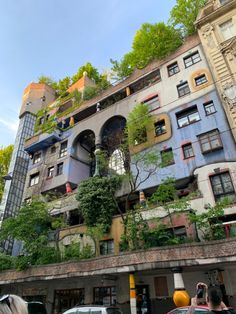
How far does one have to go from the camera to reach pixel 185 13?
28672 millimetres

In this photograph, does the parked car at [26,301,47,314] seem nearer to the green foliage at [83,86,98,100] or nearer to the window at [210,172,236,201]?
the window at [210,172,236,201]

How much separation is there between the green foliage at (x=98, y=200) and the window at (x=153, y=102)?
7.67 m

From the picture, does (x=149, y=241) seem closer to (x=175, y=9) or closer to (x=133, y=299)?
(x=133, y=299)

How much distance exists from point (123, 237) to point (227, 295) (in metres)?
6.89

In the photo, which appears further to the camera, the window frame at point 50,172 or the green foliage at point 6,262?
the window frame at point 50,172

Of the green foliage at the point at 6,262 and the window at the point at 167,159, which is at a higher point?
→ the window at the point at 167,159

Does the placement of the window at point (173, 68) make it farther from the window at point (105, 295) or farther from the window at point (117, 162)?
the window at point (105, 295)

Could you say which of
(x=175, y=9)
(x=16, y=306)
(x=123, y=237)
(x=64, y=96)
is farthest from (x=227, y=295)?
(x=64, y=96)

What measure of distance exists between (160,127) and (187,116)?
257cm

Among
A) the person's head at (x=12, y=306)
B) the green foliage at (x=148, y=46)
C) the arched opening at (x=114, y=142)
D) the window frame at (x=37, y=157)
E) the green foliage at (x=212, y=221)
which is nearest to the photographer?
the person's head at (x=12, y=306)

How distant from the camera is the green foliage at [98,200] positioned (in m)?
20.5

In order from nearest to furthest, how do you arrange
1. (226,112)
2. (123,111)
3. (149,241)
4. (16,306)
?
(16,306), (149,241), (226,112), (123,111)

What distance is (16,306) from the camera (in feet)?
8.07

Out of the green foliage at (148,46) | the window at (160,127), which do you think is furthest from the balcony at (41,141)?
the window at (160,127)
